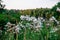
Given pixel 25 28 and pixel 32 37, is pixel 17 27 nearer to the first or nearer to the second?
pixel 25 28

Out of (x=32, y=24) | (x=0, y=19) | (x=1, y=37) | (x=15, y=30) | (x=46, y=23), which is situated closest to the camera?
(x=15, y=30)

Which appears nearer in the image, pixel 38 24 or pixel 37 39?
pixel 38 24

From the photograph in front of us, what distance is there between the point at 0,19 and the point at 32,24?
3915mm

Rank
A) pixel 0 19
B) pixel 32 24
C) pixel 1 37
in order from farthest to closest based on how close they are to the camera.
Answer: pixel 0 19
pixel 1 37
pixel 32 24

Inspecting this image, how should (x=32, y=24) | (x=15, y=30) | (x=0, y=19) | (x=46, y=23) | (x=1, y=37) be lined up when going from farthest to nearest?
(x=0, y=19) < (x=1, y=37) < (x=46, y=23) < (x=32, y=24) < (x=15, y=30)

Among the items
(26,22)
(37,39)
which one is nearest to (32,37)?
(37,39)

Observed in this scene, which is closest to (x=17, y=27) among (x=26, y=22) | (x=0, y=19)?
(x=26, y=22)

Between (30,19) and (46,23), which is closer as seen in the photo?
(30,19)

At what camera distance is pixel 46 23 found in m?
5.43

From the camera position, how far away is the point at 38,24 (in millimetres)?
4852

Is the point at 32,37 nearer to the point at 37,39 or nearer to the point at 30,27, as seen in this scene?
the point at 37,39

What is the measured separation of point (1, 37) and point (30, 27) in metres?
2.39

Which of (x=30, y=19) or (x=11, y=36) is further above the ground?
(x=30, y=19)

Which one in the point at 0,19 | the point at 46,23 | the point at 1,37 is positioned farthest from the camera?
the point at 0,19
